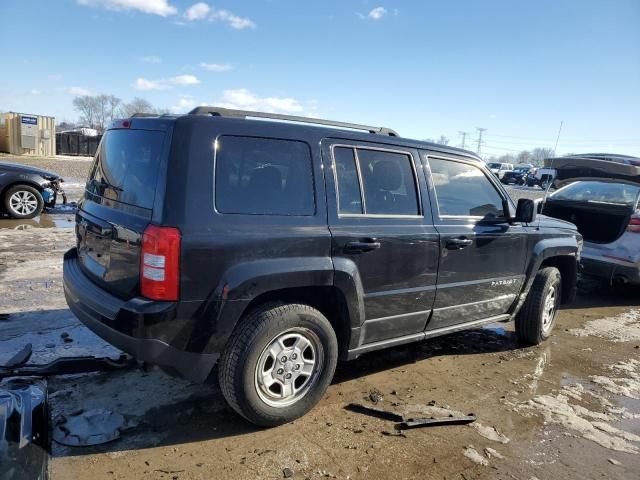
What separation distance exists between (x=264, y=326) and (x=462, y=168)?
240 centimetres

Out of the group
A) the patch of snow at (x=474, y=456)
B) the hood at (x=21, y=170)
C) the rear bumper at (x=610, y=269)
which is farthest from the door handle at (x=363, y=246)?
the hood at (x=21, y=170)

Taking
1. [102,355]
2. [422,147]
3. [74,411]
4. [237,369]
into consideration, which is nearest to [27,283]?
[102,355]

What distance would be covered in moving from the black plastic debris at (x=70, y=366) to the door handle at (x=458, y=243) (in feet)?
8.91

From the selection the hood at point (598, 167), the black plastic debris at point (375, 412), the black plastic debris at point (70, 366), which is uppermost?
the hood at point (598, 167)

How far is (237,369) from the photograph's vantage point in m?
2.99

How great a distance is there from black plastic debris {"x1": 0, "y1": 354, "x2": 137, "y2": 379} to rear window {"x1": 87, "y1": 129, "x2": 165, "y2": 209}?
1351 mm

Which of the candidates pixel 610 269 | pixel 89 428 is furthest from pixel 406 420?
pixel 610 269

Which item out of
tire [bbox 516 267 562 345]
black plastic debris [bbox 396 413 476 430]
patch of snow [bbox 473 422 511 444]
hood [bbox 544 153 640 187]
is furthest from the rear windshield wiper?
hood [bbox 544 153 640 187]

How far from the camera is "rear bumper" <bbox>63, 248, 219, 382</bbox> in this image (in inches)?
108

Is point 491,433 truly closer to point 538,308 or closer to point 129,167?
point 538,308

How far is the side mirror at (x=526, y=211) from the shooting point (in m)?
4.42

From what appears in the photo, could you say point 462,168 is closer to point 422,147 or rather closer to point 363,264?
point 422,147

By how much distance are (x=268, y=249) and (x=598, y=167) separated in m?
5.46

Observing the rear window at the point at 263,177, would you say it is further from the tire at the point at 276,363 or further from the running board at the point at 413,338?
the running board at the point at 413,338
